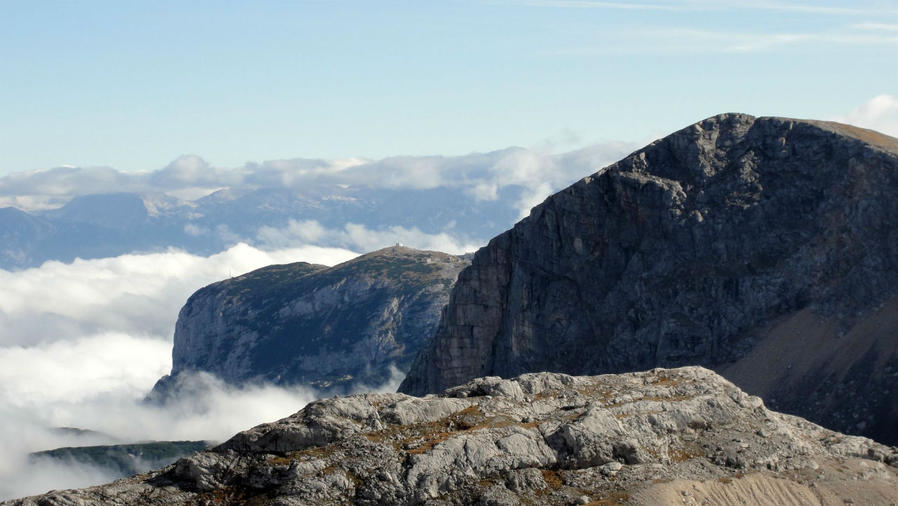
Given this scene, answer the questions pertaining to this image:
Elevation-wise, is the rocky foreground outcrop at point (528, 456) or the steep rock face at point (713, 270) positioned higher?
the steep rock face at point (713, 270)

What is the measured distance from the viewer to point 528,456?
229ft

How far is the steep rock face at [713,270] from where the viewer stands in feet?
462

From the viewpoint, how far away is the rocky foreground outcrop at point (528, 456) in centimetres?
6656

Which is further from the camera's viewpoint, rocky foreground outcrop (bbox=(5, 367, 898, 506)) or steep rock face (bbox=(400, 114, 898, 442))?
steep rock face (bbox=(400, 114, 898, 442))

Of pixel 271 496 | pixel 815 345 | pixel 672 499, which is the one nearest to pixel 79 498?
pixel 271 496

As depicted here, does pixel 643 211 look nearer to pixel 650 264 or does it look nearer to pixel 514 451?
pixel 650 264

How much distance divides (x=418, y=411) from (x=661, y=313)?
9027 centimetres

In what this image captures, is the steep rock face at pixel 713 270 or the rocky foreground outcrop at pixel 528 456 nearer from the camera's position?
the rocky foreground outcrop at pixel 528 456

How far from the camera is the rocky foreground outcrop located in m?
66.6

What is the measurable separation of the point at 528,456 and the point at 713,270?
303 ft

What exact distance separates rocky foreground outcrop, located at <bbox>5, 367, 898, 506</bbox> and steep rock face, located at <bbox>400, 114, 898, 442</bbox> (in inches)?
2221

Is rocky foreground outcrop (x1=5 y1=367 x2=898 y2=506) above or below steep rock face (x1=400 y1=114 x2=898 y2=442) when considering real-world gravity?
below

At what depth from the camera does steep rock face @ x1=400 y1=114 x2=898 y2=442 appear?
462 ft

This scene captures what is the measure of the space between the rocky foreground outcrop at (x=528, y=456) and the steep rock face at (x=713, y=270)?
185 feet
